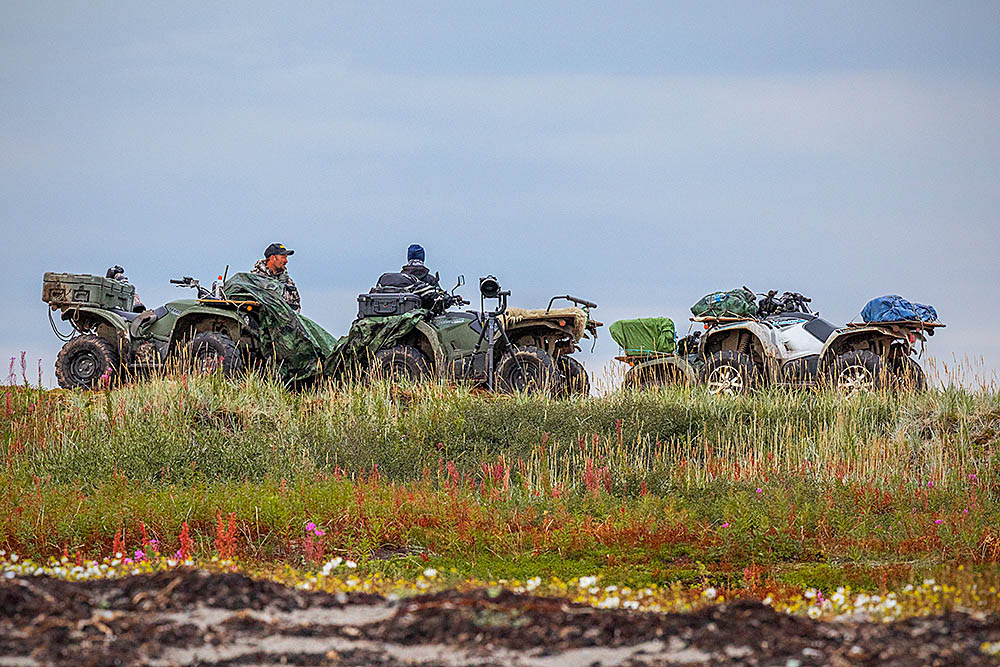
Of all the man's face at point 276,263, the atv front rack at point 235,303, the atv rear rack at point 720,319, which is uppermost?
the man's face at point 276,263

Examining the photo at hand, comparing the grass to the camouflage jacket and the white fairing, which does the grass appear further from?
the camouflage jacket

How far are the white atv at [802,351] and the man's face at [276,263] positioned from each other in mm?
7710

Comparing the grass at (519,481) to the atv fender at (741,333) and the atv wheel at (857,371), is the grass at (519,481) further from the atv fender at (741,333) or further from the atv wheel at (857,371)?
the atv fender at (741,333)

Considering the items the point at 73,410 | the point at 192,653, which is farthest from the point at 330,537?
the point at 73,410

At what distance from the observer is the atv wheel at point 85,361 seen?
2184 centimetres

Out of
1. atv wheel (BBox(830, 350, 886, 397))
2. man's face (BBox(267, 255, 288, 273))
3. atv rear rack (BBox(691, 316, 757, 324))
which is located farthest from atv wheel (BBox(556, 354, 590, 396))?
man's face (BBox(267, 255, 288, 273))

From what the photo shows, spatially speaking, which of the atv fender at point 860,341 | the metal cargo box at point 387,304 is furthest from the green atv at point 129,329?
the atv fender at point 860,341

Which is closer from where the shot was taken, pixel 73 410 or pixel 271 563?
pixel 271 563

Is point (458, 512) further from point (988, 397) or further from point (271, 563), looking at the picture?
point (988, 397)

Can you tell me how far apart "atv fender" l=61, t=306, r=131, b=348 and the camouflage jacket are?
294 cm

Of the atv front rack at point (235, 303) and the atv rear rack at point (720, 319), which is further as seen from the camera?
the atv rear rack at point (720, 319)

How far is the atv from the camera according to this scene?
18328 millimetres

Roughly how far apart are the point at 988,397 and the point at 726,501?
667 cm

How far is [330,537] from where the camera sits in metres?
9.70
